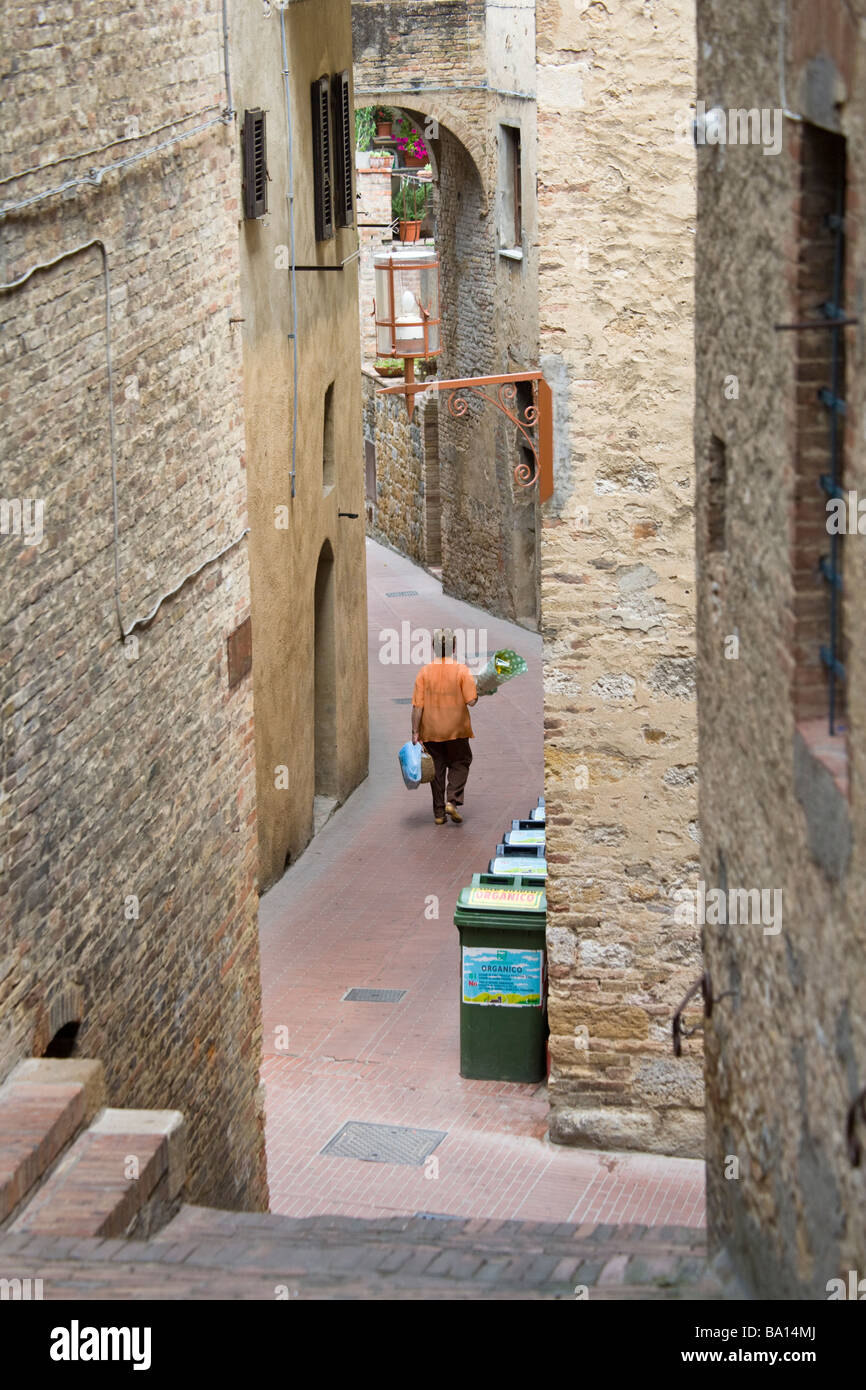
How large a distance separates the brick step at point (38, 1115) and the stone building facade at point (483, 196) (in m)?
14.0

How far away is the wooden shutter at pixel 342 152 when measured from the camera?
15.6m

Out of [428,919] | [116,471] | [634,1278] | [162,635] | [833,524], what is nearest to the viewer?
[833,524]

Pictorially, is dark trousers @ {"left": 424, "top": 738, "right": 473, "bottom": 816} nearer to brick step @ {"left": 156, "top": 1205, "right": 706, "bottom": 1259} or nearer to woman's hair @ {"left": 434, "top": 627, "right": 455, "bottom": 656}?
woman's hair @ {"left": 434, "top": 627, "right": 455, "bottom": 656}

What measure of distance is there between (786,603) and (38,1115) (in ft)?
11.2

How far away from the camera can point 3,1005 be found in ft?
21.3

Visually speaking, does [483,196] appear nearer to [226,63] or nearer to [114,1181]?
[226,63]

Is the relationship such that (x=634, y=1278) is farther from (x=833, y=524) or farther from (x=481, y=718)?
(x=481, y=718)

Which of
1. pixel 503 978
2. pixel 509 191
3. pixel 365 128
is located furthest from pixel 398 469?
pixel 503 978

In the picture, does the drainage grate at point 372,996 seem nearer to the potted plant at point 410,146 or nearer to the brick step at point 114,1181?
the brick step at point 114,1181

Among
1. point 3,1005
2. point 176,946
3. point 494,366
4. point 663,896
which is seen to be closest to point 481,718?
point 494,366

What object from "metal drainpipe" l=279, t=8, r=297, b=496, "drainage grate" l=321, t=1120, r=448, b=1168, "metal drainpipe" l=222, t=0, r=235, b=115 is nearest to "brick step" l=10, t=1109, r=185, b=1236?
"drainage grate" l=321, t=1120, r=448, b=1168

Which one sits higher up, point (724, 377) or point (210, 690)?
point (724, 377)
